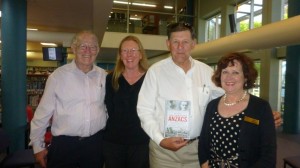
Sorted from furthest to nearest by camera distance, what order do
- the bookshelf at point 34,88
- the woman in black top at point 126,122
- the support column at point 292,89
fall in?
the support column at point 292,89 < the bookshelf at point 34,88 < the woman in black top at point 126,122

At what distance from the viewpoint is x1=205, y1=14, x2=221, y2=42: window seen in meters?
12.2

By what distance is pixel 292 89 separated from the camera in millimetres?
7402

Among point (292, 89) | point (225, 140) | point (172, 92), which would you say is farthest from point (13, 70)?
point (292, 89)

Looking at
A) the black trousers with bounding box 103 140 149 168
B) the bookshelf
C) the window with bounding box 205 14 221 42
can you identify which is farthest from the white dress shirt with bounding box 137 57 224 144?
the window with bounding box 205 14 221 42

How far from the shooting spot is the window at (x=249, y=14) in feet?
29.8

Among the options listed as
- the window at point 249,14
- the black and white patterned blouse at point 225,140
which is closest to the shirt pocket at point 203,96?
the black and white patterned blouse at point 225,140

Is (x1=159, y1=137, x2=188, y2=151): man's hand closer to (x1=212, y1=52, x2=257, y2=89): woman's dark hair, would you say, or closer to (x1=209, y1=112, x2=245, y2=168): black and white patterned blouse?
(x1=209, y1=112, x2=245, y2=168): black and white patterned blouse

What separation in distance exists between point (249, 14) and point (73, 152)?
9.07m

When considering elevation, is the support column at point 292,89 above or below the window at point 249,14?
below

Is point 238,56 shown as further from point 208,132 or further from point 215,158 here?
point 215,158

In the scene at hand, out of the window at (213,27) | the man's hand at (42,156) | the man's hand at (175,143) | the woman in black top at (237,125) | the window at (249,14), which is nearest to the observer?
the woman in black top at (237,125)

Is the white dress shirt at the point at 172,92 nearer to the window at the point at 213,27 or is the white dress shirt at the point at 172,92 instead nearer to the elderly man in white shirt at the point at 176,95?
the elderly man in white shirt at the point at 176,95

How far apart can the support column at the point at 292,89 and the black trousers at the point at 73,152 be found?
6.71 metres

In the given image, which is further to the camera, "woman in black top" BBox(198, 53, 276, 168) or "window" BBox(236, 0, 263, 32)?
"window" BBox(236, 0, 263, 32)
